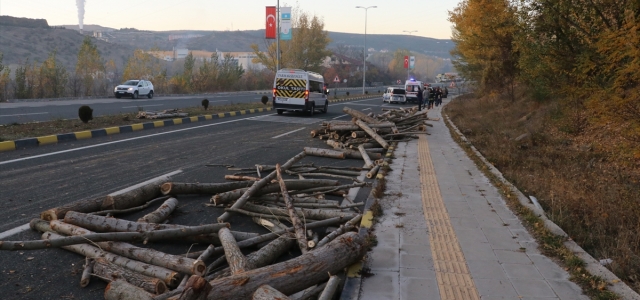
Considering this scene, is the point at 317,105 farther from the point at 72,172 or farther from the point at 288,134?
the point at 72,172

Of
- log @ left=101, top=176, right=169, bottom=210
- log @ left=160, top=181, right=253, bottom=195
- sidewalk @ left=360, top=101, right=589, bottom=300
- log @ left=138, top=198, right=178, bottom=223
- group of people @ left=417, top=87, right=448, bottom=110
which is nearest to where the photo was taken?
sidewalk @ left=360, top=101, right=589, bottom=300

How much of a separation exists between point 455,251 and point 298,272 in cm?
199

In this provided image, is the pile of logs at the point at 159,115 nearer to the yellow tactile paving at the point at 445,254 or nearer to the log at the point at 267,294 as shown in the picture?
the yellow tactile paving at the point at 445,254

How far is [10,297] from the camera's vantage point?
14.1 feet

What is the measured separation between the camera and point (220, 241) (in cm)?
543

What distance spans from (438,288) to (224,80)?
2231 inches

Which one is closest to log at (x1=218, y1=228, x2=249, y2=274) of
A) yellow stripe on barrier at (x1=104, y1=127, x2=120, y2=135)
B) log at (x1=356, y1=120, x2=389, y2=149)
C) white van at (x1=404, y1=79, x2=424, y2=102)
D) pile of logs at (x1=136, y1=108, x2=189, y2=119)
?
log at (x1=356, y1=120, x2=389, y2=149)

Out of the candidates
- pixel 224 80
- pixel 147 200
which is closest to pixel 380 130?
pixel 147 200

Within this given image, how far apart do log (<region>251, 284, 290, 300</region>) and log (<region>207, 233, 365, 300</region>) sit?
0.40 feet

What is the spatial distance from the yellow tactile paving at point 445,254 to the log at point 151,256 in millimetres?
2061

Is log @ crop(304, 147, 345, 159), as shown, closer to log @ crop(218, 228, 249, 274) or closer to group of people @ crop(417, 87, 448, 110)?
log @ crop(218, 228, 249, 274)

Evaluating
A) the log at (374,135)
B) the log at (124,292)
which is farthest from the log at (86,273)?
the log at (374,135)

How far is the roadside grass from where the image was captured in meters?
5.46

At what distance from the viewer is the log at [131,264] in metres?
4.41
